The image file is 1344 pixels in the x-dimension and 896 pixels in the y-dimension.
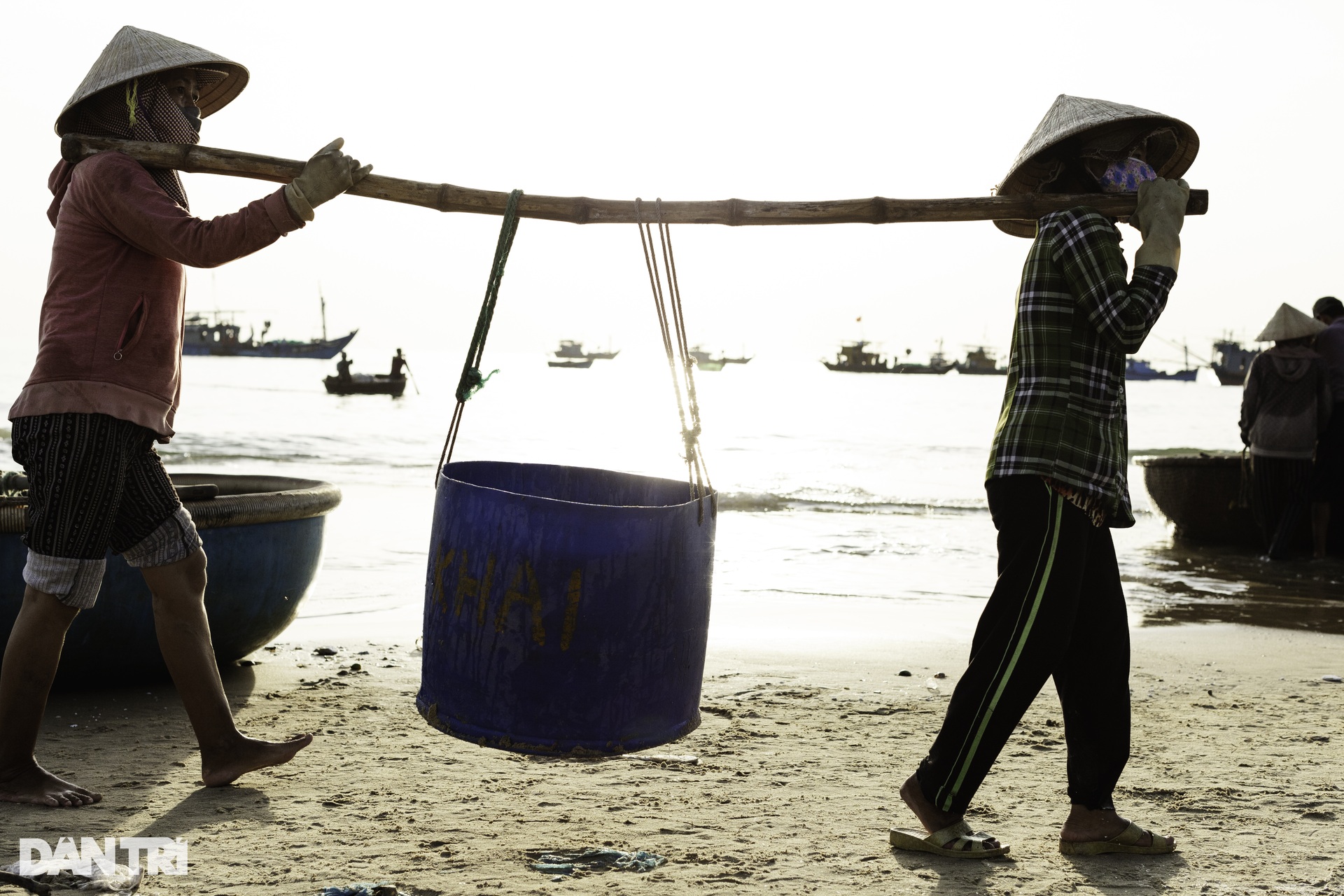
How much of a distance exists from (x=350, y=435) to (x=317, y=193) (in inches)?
935

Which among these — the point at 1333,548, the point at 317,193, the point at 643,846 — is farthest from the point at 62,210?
the point at 1333,548

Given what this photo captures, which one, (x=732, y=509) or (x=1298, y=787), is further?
(x=732, y=509)

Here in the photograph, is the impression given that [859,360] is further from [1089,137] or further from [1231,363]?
[1089,137]

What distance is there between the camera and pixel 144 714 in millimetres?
3875

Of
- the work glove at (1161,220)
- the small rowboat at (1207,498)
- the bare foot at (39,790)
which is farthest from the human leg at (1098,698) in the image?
the small rowboat at (1207,498)

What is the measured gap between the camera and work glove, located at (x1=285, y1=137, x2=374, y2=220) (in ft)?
8.80

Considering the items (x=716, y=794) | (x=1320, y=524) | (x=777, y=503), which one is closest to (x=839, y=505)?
(x=777, y=503)

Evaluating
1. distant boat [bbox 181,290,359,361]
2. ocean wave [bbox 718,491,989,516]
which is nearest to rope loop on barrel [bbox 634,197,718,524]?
ocean wave [bbox 718,491,989,516]

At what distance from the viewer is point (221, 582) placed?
4156 millimetres

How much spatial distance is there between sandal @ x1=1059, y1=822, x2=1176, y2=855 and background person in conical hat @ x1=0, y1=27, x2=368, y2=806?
2312 mm

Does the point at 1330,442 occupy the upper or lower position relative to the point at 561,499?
upper

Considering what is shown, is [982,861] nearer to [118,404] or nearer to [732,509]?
[118,404]

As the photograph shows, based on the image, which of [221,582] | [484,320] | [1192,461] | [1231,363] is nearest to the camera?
[484,320]

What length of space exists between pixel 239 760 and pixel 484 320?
1474 millimetres
